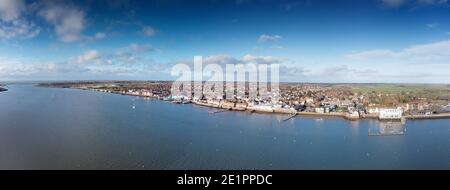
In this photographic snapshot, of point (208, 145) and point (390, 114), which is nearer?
point (208, 145)

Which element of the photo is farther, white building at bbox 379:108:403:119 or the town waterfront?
white building at bbox 379:108:403:119

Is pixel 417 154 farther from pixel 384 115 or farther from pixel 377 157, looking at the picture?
pixel 384 115

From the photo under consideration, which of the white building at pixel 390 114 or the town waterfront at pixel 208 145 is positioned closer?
the town waterfront at pixel 208 145

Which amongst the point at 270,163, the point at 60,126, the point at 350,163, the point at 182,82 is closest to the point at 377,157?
the point at 350,163
